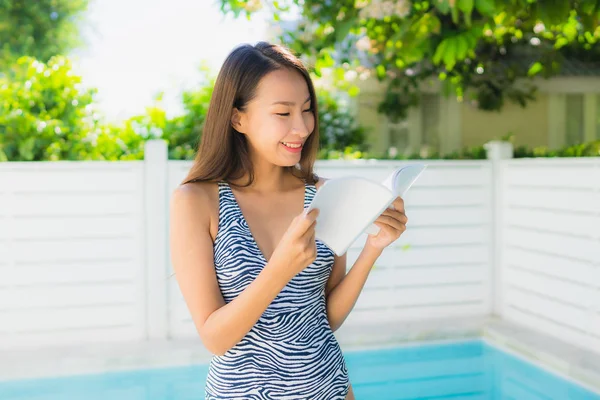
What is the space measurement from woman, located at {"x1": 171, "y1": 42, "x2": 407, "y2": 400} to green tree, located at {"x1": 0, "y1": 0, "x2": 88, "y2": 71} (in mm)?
20646

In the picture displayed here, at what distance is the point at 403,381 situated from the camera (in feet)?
15.8

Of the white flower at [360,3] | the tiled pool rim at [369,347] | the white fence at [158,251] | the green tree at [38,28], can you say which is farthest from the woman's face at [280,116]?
the green tree at [38,28]

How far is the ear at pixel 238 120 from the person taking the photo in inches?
60.7

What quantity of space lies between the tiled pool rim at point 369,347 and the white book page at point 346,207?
11.3 ft

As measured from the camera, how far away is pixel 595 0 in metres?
3.89

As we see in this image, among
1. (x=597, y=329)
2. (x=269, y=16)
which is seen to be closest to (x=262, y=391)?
(x=597, y=329)

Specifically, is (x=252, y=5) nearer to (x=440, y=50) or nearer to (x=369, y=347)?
(x=440, y=50)

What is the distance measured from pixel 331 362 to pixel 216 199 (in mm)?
426

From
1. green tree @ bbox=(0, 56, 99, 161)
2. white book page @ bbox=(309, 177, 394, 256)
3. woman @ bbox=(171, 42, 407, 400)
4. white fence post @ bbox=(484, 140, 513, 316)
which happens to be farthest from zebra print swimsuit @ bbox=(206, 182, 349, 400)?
white fence post @ bbox=(484, 140, 513, 316)

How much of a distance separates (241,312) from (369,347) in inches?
160

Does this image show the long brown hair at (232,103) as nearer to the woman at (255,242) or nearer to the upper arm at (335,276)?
the woman at (255,242)

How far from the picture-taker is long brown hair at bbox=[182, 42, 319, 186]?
1.51 m

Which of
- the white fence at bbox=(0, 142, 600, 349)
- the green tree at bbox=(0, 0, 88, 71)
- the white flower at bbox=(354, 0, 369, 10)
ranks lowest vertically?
the white fence at bbox=(0, 142, 600, 349)

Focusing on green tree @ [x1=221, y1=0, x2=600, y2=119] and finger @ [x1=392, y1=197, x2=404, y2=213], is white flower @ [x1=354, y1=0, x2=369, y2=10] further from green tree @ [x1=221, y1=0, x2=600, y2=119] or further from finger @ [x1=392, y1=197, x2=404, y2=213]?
finger @ [x1=392, y1=197, x2=404, y2=213]
